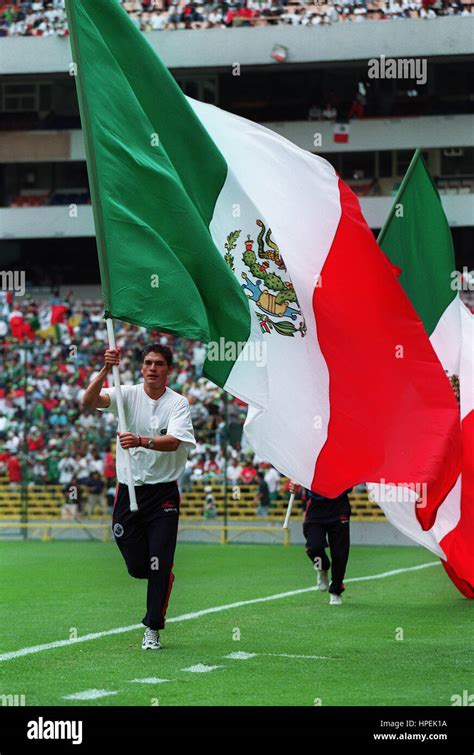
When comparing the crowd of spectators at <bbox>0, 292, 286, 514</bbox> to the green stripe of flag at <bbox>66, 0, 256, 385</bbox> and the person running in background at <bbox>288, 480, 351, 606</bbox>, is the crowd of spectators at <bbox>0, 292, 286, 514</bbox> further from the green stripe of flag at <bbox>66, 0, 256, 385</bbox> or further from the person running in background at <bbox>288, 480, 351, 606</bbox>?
the green stripe of flag at <bbox>66, 0, 256, 385</bbox>

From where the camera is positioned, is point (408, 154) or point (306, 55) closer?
point (306, 55)

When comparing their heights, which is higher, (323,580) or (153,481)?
(153,481)

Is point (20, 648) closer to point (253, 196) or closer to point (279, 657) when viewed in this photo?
point (279, 657)

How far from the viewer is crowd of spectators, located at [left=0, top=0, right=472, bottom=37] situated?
128ft

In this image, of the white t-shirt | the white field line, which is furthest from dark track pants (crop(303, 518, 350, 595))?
the white t-shirt

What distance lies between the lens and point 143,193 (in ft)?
29.5

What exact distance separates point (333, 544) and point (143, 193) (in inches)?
195

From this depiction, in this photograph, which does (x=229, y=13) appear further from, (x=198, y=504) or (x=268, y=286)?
(x=268, y=286)

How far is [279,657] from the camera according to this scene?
28.8ft

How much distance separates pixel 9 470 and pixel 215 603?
14.5 m

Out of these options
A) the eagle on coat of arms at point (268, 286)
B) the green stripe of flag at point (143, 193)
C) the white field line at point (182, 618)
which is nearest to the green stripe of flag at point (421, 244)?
the eagle on coat of arms at point (268, 286)

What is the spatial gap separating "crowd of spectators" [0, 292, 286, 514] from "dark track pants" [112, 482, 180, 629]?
493 inches

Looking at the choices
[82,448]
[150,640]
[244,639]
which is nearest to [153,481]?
[150,640]

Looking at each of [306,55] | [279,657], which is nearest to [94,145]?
[279,657]
